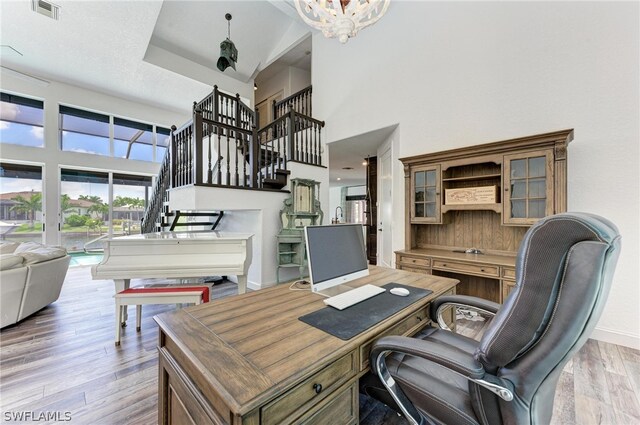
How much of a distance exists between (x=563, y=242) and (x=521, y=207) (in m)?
2.33

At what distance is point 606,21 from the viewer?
2359mm

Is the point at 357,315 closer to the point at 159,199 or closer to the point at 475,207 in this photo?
the point at 475,207

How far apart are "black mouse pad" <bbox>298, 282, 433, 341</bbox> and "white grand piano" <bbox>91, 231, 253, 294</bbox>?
1705 mm

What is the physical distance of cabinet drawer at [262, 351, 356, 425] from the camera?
2.42 feet

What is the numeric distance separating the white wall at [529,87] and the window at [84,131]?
627 centimetres

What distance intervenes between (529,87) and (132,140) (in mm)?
8136

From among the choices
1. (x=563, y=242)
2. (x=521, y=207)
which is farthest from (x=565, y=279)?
(x=521, y=207)

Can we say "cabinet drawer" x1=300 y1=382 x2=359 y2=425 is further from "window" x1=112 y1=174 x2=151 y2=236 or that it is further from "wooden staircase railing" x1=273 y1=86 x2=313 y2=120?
"window" x1=112 y1=174 x2=151 y2=236

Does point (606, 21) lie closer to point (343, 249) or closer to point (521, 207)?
point (521, 207)

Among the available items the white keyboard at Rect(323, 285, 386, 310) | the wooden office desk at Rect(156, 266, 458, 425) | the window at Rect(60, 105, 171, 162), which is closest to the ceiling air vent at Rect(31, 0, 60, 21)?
the window at Rect(60, 105, 171, 162)

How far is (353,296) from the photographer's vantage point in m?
1.44

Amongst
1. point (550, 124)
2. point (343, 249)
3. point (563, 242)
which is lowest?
point (343, 249)

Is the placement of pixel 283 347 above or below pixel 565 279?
below

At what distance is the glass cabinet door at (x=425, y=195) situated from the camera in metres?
3.15
